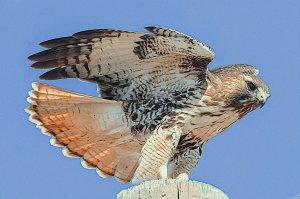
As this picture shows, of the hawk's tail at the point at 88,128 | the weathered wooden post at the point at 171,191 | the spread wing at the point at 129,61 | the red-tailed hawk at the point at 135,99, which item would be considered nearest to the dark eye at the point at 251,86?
the red-tailed hawk at the point at 135,99

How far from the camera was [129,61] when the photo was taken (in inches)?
350

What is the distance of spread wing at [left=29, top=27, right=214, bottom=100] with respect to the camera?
874 cm

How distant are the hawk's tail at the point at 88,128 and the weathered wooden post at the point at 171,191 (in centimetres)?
315

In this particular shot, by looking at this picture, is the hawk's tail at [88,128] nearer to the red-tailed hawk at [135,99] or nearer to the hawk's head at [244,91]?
the red-tailed hawk at [135,99]

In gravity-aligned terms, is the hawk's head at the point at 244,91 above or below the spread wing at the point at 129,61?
below

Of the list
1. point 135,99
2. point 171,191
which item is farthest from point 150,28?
point 171,191

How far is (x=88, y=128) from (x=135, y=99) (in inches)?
25.4

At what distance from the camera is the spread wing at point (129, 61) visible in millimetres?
8742

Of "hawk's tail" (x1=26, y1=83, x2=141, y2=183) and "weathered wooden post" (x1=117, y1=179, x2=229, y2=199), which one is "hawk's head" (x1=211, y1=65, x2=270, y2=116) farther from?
"weathered wooden post" (x1=117, y1=179, x2=229, y2=199)

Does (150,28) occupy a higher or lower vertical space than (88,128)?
higher

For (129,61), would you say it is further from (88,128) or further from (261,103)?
(261,103)

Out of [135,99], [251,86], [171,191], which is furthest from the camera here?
[251,86]

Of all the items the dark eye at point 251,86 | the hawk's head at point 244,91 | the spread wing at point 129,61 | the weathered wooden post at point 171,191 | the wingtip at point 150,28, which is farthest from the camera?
the dark eye at point 251,86

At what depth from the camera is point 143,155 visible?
824 centimetres
